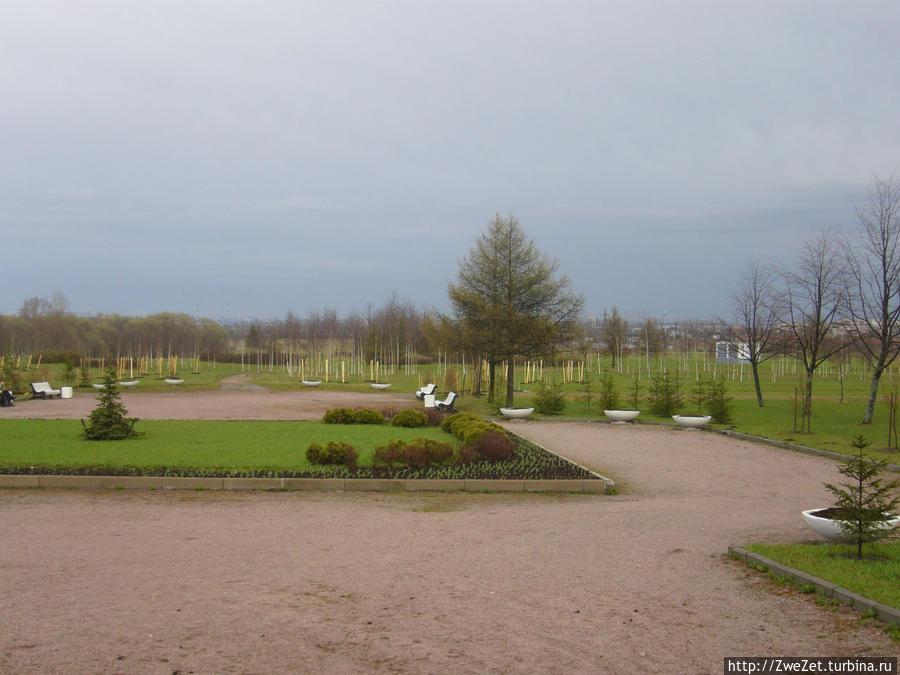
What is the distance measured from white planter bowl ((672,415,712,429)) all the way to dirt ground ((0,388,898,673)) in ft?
39.4

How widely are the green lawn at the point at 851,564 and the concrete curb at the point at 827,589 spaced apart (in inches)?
4.1

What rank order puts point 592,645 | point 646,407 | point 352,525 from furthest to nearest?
point 646,407
point 352,525
point 592,645

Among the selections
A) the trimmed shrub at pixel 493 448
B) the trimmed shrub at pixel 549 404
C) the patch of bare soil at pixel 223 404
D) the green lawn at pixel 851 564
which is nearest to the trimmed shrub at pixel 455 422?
the trimmed shrub at pixel 493 448

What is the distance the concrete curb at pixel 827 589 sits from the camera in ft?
19.0

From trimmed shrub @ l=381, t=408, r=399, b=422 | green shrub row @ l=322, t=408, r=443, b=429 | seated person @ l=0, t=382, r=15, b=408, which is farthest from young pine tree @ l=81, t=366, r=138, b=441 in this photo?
seated person @ l=0, t=382, r=15, b=408

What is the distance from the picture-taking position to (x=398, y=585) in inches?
272

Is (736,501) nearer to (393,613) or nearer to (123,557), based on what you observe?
(393,613)

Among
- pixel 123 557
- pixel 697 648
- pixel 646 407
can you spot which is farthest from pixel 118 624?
pixel 646 407

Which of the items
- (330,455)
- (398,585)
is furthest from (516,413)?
(398,585)

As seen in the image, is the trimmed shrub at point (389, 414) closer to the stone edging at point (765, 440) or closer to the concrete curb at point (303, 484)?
the stone edging at point (765, 440)

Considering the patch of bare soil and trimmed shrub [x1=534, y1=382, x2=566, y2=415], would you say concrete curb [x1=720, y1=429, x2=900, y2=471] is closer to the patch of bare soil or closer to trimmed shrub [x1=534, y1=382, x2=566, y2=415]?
trimmed shrub [x1=534, y1=382, x2=566, y2=415]

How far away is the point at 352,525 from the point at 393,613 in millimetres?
3975

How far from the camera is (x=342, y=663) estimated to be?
502cm

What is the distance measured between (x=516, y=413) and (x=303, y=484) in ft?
50.0
